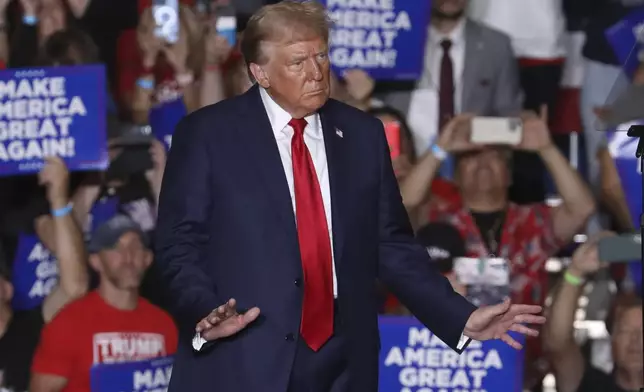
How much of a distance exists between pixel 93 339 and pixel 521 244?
1.66 metres

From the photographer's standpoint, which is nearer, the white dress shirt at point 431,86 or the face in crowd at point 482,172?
the face in crowd at point 482,172

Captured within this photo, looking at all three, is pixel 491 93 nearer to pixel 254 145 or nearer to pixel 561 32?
pixel 561 32

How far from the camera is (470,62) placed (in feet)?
17.2

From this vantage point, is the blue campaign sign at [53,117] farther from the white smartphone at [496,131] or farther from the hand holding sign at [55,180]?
the white smartphone at [496,131]

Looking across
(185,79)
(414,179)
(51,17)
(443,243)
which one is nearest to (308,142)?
(443,243)

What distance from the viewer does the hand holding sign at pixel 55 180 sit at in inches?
197

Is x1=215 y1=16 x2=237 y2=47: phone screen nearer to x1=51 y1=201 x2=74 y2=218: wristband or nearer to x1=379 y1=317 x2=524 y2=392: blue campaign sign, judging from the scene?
x1=51 y1=201 x2=74 y2=218: wristband

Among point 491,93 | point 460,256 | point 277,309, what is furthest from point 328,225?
point 491,93

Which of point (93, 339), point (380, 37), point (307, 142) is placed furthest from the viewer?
point (380, 37)

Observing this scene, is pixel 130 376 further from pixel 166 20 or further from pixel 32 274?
pixel 166 20

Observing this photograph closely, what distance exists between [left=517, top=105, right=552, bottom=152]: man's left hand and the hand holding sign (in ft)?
5.86

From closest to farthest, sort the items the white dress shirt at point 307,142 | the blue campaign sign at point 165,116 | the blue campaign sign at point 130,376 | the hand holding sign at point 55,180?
the white dress shirt at point 307,142 → the blue campaign sign at point 130,376 → the hand holding sign at point 55,180 → the blue campaign sign at point 165,116

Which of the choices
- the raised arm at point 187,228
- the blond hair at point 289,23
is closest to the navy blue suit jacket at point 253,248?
the raised arm at point 187,228

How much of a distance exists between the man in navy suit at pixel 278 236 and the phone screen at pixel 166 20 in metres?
2.90
